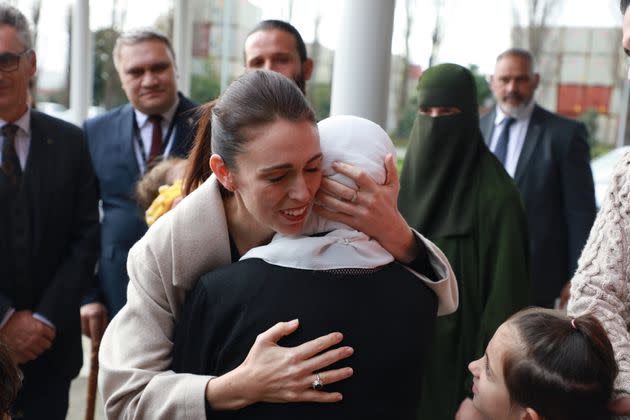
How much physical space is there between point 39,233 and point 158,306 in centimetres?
144

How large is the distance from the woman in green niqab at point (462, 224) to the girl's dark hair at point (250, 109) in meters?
1.60

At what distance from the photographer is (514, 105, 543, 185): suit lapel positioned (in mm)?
4812

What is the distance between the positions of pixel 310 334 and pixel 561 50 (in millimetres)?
16965

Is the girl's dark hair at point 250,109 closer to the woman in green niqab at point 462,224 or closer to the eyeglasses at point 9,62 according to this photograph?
the eyeglasses at point 9,62

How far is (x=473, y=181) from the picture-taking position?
324 cm

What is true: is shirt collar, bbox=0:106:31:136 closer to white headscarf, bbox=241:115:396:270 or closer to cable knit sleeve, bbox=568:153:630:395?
white headscarf, bbox=241:115:396:270

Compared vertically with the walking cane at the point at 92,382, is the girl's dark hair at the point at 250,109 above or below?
above

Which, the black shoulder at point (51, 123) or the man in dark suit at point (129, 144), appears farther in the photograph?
the man in dark suit at point (129, 144)

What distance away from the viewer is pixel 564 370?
1.73 metres

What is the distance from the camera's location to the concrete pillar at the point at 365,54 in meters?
3.94

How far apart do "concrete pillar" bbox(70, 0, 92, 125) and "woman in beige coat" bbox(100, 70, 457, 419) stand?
6921 millimetres

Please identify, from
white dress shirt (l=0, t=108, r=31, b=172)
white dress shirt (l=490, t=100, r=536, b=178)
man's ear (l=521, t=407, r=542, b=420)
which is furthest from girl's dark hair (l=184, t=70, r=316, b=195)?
white dress shirt (l=490, t=100, r=536, b=178)

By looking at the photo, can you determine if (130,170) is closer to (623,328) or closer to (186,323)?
(186,323)

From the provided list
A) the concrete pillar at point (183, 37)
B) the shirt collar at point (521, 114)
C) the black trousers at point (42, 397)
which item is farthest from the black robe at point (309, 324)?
the concrete pillar at point (183, 37)
